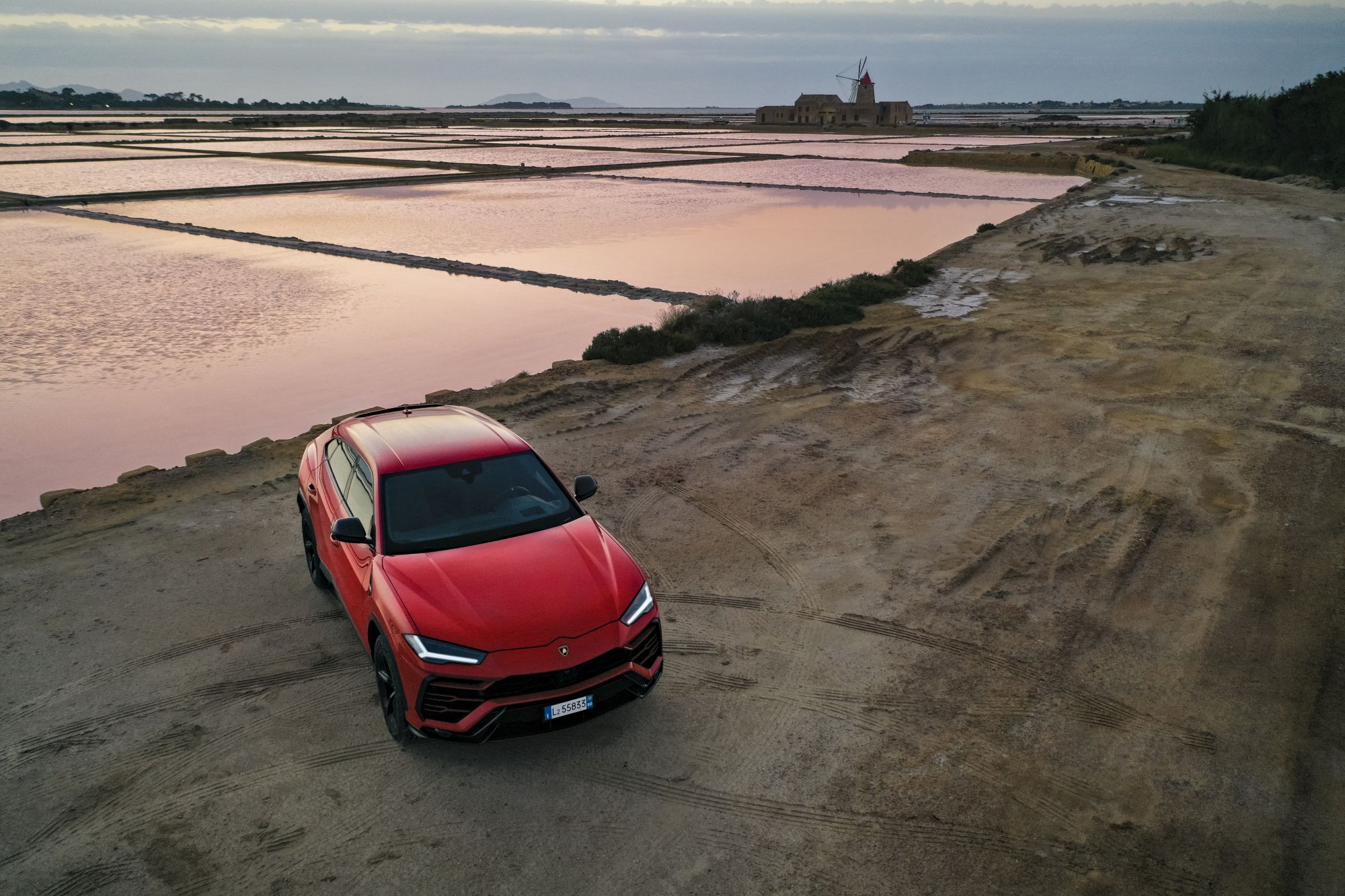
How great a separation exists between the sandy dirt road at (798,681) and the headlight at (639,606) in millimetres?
868

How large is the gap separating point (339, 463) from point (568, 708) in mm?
3193

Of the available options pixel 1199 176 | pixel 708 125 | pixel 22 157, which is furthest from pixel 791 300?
pixel 708 125

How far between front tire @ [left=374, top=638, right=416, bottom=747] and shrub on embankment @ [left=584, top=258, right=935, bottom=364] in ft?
31.7

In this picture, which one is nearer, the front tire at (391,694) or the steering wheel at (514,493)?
the front tire at (391,694)

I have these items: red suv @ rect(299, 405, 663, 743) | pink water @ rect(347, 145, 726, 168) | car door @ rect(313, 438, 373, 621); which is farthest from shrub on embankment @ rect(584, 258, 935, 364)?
pink water @ rect(347, 145, 726, 168)

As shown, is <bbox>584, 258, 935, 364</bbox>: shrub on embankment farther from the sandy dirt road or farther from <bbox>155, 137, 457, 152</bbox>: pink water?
<bbox>155, 137, 457, 152</bbox>: pink water

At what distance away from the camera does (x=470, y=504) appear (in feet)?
20.8

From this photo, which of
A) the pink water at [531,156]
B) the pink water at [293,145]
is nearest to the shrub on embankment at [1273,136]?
the pink water at [531,156]

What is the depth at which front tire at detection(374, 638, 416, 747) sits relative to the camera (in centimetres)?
546

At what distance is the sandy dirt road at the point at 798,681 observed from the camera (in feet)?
16.1

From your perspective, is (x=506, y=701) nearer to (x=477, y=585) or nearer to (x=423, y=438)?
(x=477, y=585)

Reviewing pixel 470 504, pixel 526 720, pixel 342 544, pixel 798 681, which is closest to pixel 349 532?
pixel 342 544

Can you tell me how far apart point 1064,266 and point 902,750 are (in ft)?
69.5

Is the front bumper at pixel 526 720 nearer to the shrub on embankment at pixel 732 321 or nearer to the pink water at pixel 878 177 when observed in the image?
the shrub on embankment at pixel 732 321
